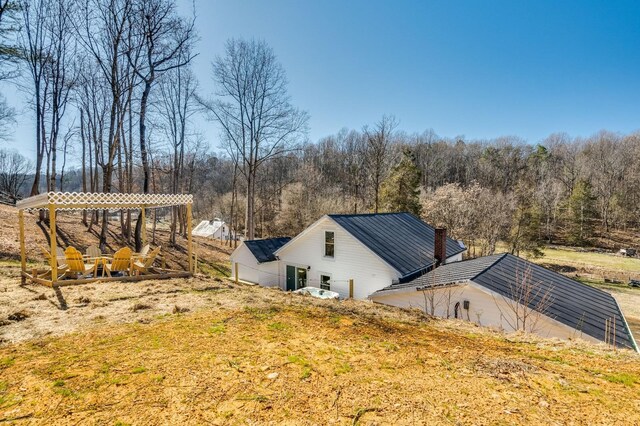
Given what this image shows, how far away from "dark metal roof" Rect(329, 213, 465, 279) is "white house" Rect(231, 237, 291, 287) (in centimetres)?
576

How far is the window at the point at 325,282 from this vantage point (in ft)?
50.1

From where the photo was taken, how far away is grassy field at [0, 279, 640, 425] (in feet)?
8.38

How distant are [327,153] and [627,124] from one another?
47737 millimetres

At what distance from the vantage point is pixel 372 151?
30.6 meters

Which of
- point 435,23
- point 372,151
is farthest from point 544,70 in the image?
point 372,151

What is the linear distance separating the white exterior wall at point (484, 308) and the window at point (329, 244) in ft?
15.9

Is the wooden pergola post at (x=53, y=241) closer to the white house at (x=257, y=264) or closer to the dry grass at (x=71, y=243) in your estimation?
the dry grass at (x=71, y=243)

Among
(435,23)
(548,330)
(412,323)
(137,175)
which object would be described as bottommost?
(548,330)

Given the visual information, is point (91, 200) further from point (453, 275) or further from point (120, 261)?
point (453, 275)

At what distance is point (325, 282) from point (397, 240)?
14.1 feet

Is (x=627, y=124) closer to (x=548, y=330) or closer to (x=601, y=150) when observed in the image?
(x=601, y=150)

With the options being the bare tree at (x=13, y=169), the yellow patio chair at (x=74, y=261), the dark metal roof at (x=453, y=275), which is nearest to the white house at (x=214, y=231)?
the bare tree at (x=13, y=169)

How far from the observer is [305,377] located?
316 centimetres

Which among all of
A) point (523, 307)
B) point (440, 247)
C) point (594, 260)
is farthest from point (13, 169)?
point (594, 260)
